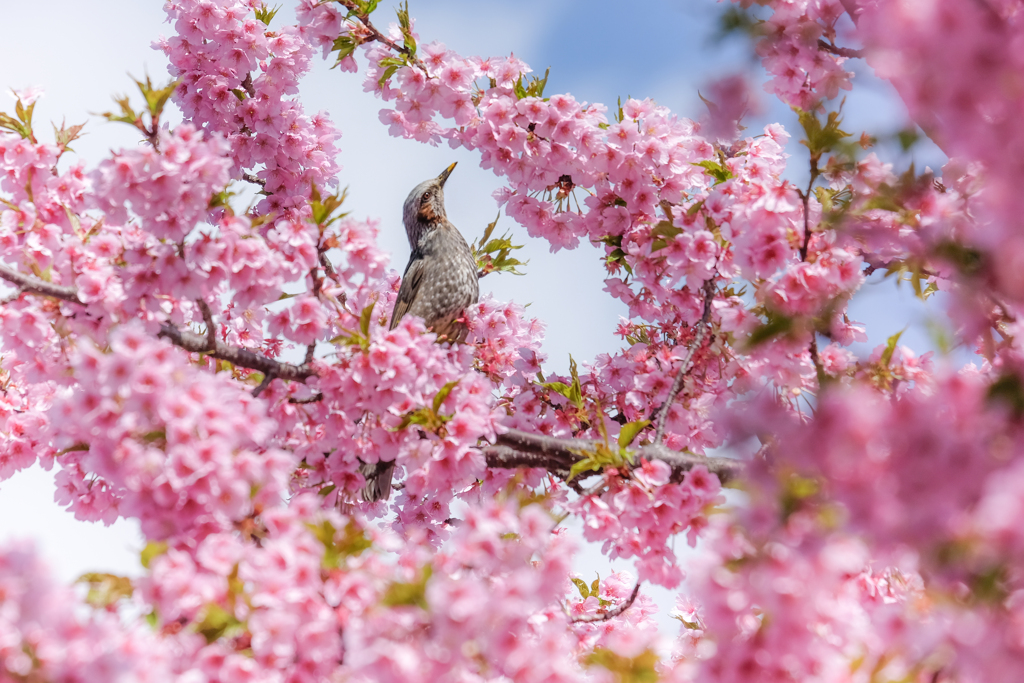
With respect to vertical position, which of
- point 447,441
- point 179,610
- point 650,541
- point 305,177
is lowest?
point 179,610

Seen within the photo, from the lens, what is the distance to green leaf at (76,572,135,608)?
2.04 m

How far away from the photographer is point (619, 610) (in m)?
3.31

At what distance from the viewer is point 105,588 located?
2072 mm

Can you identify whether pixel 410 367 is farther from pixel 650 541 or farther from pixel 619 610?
pixel 619 610

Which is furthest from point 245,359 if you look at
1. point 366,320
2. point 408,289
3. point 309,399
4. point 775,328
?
point 408,289

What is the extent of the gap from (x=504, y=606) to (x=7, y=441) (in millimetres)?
3977

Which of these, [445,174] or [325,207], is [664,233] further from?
[445,174]

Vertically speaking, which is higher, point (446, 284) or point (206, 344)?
point (446, 284)

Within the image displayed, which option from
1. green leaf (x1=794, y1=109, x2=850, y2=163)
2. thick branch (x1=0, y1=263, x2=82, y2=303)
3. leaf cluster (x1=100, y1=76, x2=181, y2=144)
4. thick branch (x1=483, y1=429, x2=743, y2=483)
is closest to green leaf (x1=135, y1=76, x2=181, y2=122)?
leaf cluster (x1=100, y1=76, x2=181, y2=144)

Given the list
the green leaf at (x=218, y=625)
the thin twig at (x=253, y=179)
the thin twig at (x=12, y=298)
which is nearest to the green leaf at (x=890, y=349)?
the green leaf at (x=218, y=625)

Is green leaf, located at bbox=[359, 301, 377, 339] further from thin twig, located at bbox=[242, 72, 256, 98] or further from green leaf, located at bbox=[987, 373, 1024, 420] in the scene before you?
thin twig, located at bbox=[242, 72, 256, 98]

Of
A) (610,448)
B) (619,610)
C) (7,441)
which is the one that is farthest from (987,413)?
(7,441)

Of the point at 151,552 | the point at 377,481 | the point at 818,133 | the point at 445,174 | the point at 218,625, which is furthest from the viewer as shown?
the point at 445,174

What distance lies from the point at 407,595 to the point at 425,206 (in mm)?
4906
